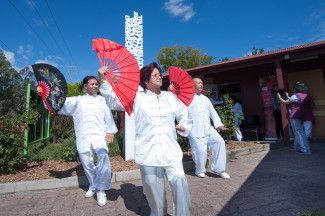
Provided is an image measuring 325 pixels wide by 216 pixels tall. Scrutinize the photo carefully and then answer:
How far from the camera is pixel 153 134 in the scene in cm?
357

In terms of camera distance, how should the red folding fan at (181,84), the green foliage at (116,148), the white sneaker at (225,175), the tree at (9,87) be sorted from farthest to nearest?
the tree at (9,87) < the green foliage at (116,148) < the white sneaker at (225,175) < the red folding fan at (181,84)

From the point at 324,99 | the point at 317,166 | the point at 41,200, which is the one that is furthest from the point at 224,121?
the point at 41,200

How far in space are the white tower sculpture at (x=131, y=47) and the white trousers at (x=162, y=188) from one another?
4117mm

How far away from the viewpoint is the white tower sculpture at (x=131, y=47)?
7730 mm

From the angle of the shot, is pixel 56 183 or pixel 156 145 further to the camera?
pixel 56 183

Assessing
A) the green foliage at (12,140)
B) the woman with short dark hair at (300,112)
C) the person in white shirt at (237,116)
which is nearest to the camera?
the green foliage at (12,140)

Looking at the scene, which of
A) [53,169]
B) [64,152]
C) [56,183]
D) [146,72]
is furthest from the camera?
[64,152]

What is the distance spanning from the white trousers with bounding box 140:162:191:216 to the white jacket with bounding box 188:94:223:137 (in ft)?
8.50

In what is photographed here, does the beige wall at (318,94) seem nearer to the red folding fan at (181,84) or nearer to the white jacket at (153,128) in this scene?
the red folding fan at (181,84)

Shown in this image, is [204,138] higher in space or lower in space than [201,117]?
lower

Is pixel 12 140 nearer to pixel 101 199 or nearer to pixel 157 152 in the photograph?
pixel 101 199

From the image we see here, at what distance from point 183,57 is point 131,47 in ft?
119

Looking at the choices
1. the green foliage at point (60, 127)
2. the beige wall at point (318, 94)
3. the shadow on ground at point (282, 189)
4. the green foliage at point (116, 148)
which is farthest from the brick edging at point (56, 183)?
the beige wall at point (318, 94)

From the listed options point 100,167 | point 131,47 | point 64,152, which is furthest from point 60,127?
point 100,167
